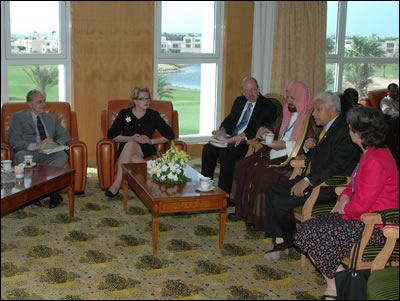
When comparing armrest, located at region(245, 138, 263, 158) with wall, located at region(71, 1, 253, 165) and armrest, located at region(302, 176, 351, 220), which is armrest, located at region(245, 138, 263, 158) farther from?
wall, located at region(71, 1, 253, 165)

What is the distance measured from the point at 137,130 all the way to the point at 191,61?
223 cm

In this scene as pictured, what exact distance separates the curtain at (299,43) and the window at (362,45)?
0.58 m

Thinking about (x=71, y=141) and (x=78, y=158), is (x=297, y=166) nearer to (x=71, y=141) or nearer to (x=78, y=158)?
(x=78, y=158)

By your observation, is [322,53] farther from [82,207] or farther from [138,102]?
[82,207]

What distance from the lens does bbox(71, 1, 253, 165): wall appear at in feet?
24.0

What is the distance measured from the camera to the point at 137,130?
6312 mm

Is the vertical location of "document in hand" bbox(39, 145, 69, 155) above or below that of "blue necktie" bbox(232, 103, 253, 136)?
below

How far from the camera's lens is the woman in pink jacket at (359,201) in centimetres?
366

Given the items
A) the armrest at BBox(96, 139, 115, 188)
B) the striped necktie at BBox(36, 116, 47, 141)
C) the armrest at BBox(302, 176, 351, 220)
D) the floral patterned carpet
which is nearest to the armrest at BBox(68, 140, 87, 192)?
the armrest at BBox(96, 139, 115, 188)

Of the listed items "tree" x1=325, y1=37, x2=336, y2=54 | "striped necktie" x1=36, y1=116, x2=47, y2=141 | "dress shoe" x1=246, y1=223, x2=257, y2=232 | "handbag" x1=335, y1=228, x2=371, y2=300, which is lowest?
"dress shoe" x1=246, y1=223, x2=257, y2=232

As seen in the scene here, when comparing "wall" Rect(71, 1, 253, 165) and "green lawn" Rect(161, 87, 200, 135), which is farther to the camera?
"green lawn" Rect(161, 87, 200, 135)

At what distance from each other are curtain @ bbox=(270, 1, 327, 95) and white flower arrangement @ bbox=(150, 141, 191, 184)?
12.0 feet

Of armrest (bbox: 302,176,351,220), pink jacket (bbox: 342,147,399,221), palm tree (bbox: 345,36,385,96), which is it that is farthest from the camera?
palm tree (bbox: 345,36,385,96)

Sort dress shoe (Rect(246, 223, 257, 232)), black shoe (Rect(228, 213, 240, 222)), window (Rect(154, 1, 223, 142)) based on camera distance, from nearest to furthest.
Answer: dress shoe (Rect(246, 223, 257, 232)) < black shoe (Rect(228, 213, 240, 222)) < window (Rect(154, 1, 223, 142))
